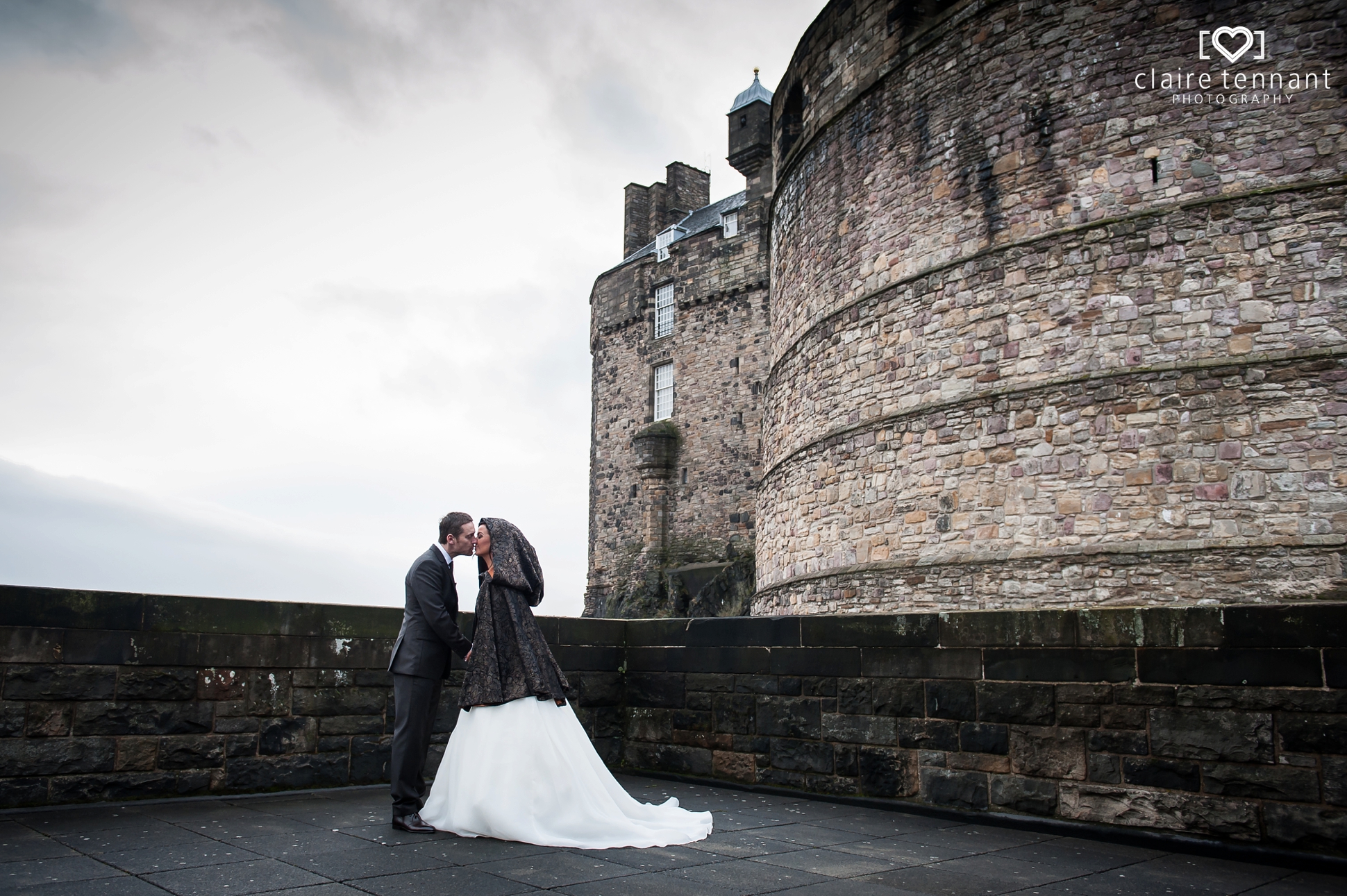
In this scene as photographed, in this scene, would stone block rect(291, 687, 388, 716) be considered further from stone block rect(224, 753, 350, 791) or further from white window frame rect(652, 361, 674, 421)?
white window frame rect(652, 361, 674, 421)

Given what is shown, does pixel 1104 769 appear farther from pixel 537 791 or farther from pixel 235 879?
pixel 235 879

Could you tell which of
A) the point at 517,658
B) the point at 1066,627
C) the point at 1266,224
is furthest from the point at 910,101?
the point at 517,658

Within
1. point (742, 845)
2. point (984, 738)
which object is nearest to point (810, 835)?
point (742, 845)

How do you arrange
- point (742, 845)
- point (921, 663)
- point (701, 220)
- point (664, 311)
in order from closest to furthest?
point (742, 845)
point (921, 663)
point (664, 311)
point (701, 220)

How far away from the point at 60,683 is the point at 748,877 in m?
3.49

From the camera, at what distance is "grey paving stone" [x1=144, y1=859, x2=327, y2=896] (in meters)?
3.03

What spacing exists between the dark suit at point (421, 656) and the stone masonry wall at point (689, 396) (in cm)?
1872

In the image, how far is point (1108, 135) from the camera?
10.6 meters

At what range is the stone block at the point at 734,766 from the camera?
575 centimetres

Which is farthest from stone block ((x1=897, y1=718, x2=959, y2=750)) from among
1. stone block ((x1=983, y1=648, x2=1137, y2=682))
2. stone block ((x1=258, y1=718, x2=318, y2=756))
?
stone block ((x1=258, y1=718, x2=318, y2=756))

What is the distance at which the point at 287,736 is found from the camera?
5289 millimetres

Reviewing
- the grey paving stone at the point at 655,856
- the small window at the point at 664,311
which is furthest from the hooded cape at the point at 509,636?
the small window at the point at 664,311

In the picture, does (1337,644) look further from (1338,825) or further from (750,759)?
(750,759)

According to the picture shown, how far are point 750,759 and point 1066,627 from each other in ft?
7.01
